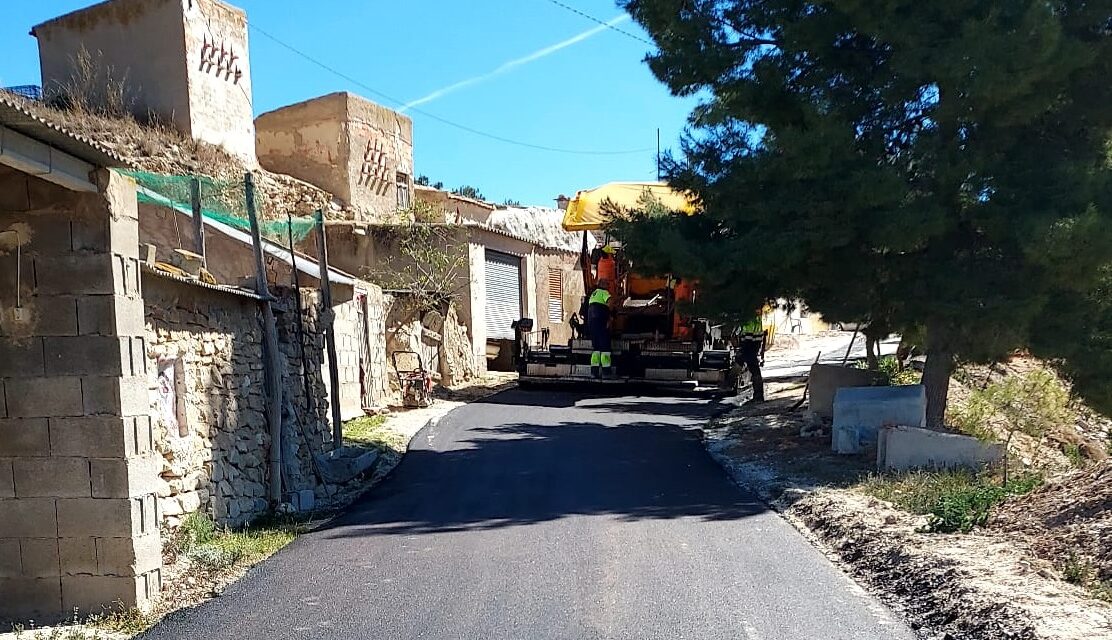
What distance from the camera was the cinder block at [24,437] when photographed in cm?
586

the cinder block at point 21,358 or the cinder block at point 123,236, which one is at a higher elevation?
the cinder block at point 123,236

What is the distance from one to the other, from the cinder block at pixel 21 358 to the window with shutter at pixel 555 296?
2196 cm

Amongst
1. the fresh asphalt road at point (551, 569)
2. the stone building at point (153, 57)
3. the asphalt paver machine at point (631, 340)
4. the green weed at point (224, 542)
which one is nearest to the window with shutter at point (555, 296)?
the asphalt paver machine at point (631, 340)

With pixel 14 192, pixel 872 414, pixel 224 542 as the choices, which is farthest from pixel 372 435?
pixel 14 192

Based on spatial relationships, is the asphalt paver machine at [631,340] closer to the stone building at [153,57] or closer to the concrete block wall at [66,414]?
the stone building at [153,57]

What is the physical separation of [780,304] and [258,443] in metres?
7.70

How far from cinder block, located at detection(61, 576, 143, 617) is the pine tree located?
7.70m

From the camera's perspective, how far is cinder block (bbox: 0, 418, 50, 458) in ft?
19.2

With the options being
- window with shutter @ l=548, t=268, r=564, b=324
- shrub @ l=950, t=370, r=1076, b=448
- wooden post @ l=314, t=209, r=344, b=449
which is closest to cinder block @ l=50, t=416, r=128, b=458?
wooden post @ l=314, t=209, r=344, b=449

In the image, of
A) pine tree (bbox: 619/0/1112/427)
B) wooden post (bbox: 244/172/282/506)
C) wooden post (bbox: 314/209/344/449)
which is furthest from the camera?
wooden post (bbox: 314/209/344/449)

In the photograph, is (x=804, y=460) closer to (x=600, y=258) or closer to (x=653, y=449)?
(x=653, y=449)


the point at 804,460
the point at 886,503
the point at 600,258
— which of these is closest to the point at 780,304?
the point at 804,460

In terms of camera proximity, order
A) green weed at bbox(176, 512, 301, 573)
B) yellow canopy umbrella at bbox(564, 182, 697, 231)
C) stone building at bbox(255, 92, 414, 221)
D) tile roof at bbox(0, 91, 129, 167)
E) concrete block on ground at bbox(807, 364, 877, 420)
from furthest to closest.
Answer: stone building at bbox(255, 92, 414, 221) → yellow canopy umbrella at bbox(564, 182, 697, 231) → concrete block on ground at bbox(807, 364, 877, 420) → green weed at bbox(176, 512, 301, 573) → tile roof at bbox(0, 91, 129, 167)

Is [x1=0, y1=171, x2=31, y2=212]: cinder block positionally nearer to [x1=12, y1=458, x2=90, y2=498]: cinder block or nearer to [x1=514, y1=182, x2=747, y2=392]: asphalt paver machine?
[x1=12, y1=458, x2=90, y2=498]: cinder block
